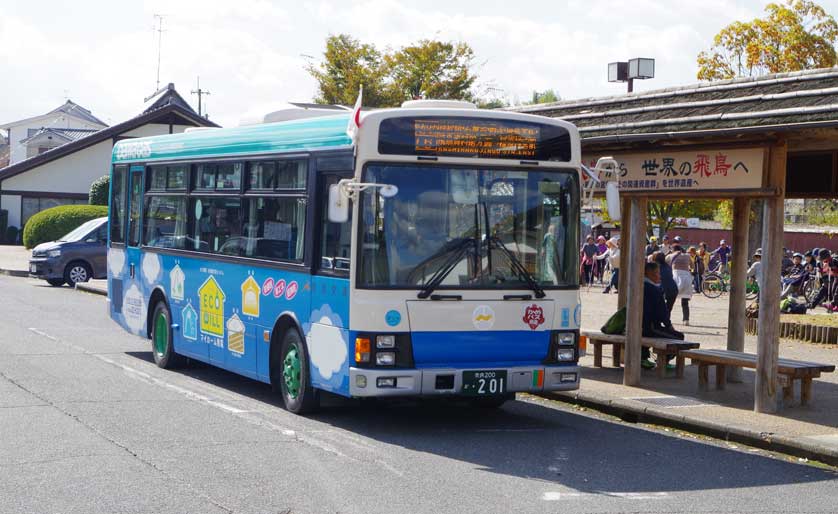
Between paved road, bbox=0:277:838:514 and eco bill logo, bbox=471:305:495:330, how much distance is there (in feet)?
3.35

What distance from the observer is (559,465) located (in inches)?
359

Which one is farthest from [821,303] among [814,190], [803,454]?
[803,454]

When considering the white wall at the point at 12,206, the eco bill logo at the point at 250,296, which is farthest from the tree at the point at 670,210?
the eco bill logo at the point at 250,296

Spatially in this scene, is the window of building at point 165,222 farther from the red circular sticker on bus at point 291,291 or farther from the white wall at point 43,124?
the white wall at point 43,124

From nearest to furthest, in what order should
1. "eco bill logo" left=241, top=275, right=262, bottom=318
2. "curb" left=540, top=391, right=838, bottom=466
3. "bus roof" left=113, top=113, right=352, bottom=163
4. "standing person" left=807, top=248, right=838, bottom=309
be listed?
"curb" left=540, top=391, right=838, bottom=466, "bus roof" left=113, top=113, right=352, bottom=163, "eco bill logo" left=241, top=275, right=262, bottom=318, "standing person" left=807, top=248, right=838, bottom=309

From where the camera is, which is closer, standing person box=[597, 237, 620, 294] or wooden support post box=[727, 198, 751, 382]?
wooden support post box=[727, 198, 751, 382]

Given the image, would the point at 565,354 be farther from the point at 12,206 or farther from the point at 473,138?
the point at 12,206

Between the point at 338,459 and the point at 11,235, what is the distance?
5455cm

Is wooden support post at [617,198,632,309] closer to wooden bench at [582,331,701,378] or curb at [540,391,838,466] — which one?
wooden bench at [582,331,701,378]

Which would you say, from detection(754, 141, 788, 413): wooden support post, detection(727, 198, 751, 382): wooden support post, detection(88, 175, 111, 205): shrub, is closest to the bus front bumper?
detection(754, 141, 788, 413): wooden support post

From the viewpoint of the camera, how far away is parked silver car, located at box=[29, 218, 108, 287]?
98.2 feet

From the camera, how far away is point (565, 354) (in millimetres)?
10789

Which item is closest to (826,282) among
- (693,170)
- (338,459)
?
(693,170)

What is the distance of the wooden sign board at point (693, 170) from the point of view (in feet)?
38.7
